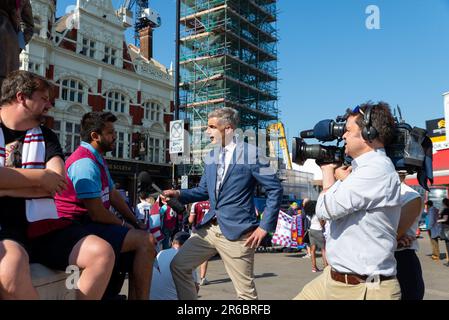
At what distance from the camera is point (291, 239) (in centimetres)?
1254

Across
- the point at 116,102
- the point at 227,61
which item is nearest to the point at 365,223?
the point at 116,102

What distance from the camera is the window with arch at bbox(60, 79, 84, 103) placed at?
24.3 meters

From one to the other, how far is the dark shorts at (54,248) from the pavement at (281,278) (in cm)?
394

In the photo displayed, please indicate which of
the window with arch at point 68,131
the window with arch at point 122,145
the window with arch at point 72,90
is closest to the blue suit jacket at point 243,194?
the window with arch at point 68,131

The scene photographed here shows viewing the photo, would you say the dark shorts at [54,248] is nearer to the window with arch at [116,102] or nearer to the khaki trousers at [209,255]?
the khaki trousers at [209,255]

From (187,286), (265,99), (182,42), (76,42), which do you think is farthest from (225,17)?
(187,286)

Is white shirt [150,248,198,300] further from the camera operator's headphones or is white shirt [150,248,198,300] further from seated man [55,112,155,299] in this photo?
the camera operator's headphones

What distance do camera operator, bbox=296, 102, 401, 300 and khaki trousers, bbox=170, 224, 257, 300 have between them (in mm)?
1064

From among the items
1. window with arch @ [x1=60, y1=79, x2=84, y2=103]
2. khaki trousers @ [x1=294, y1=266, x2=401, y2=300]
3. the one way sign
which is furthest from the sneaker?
window with arch @ [x1=60, y1=79, x2=84, y2=103]

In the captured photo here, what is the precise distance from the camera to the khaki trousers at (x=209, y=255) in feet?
11.0

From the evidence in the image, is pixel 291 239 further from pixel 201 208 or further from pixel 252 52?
pixel 252 52

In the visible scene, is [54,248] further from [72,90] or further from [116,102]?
[116,102]

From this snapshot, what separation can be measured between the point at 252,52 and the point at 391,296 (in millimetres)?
39399

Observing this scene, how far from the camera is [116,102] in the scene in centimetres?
2770
